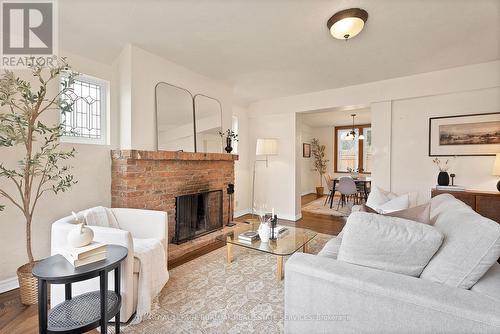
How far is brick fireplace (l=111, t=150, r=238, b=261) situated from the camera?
273 cm

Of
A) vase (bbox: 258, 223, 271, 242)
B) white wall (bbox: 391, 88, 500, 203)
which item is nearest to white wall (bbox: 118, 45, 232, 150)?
vase (bbox: 258, 223, 271, 242)

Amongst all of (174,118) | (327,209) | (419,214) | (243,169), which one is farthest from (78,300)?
(327,209)

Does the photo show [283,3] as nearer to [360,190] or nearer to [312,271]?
[312,271]

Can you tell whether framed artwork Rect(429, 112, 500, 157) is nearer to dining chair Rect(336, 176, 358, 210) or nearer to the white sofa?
dining chair Rect(336, 176, 358, 210)

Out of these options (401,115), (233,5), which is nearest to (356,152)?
(401,115)

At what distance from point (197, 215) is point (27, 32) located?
2703 mm

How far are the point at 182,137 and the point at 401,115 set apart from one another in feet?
11.3

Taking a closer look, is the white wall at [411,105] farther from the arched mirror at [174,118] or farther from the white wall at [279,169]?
the arched mirror at [174,118]

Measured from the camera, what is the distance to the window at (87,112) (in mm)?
2654

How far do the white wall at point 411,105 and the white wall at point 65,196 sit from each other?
3.28 meters

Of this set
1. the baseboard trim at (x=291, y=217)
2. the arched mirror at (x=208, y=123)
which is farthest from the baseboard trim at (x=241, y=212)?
the arched mirror at (x=208, y=123)

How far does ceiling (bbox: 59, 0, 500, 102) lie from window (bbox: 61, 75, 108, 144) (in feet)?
1.13

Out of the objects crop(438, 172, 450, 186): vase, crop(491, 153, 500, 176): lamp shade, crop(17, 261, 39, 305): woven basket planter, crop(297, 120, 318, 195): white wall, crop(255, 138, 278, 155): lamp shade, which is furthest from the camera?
crop(297, 120, 318, 195): white wall

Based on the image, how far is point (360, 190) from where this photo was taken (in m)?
6.05
